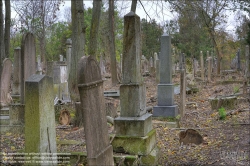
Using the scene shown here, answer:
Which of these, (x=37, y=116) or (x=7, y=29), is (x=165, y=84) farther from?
(x=7, y=29)

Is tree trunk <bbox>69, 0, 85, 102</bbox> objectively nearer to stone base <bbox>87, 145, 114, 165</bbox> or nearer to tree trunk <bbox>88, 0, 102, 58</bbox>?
tree trunk <bbox>88, 0, 102, 58</bbox>

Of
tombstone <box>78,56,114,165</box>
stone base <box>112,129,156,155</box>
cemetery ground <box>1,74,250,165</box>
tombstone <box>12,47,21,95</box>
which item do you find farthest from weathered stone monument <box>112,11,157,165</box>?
tombstone <box>12,47,21,95</box>

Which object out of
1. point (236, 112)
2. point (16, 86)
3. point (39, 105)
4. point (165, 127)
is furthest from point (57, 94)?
point (39, 105)

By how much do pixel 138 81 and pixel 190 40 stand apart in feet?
109

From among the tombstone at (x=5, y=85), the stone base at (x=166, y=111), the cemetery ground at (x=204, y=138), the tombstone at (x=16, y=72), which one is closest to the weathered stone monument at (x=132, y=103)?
the cemetery ground at (x=204, y=138)

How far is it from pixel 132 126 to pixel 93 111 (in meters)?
2.20

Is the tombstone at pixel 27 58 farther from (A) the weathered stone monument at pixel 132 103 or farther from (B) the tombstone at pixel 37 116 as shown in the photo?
(B) the tombstone at pixel 37 116

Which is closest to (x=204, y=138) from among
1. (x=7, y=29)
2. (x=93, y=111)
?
(x=93, y=111)

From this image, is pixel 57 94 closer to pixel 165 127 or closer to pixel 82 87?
pixel 165 127

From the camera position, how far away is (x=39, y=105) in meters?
3.80

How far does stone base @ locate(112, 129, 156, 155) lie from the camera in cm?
540

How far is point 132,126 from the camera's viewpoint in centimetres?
558

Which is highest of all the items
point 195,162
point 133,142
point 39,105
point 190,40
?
point 190,40

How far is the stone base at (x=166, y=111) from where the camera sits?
29.9 feet
